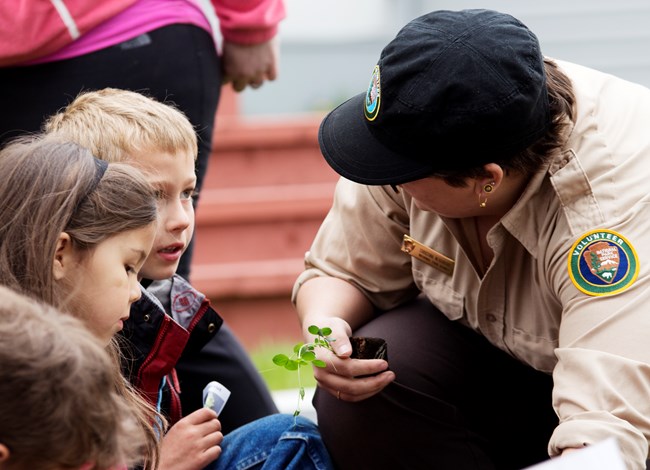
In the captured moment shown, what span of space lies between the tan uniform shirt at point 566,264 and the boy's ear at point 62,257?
2.62 feet

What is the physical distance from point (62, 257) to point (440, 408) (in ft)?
3.05

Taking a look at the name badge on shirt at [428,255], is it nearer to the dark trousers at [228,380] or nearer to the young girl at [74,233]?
the dark trousers at [228,380]

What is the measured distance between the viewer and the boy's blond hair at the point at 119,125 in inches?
89.4

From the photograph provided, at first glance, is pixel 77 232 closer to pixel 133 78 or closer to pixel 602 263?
pixel 133 78

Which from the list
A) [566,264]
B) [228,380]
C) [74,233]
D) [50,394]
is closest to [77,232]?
[74,233]

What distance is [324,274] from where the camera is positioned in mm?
2664

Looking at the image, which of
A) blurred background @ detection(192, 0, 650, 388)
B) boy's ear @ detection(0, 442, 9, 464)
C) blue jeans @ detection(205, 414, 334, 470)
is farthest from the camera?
blurred background @ detection(192, 0, 650, 388)

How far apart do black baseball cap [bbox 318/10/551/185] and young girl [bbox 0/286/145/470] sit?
762 mm

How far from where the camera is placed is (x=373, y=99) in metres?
2.19

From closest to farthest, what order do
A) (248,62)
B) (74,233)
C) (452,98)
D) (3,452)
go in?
1. (3,452)
2. (74,233)
3. (452,98)
4. (248,62)

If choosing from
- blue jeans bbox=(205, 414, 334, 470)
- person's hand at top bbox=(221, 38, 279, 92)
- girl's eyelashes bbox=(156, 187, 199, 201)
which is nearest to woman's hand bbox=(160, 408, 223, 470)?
blue jeans bbox=(205, 414, 334, 470)

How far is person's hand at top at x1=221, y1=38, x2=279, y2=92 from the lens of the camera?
2.77m

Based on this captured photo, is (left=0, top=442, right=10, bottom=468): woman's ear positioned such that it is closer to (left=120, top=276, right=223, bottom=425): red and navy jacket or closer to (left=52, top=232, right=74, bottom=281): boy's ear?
(left=52, top=232, right=74, bottom=281): boy's ear

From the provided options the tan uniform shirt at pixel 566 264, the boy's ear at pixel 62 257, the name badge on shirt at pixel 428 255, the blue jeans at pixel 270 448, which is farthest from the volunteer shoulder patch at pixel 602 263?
the boy's ear at pixel 62 257
